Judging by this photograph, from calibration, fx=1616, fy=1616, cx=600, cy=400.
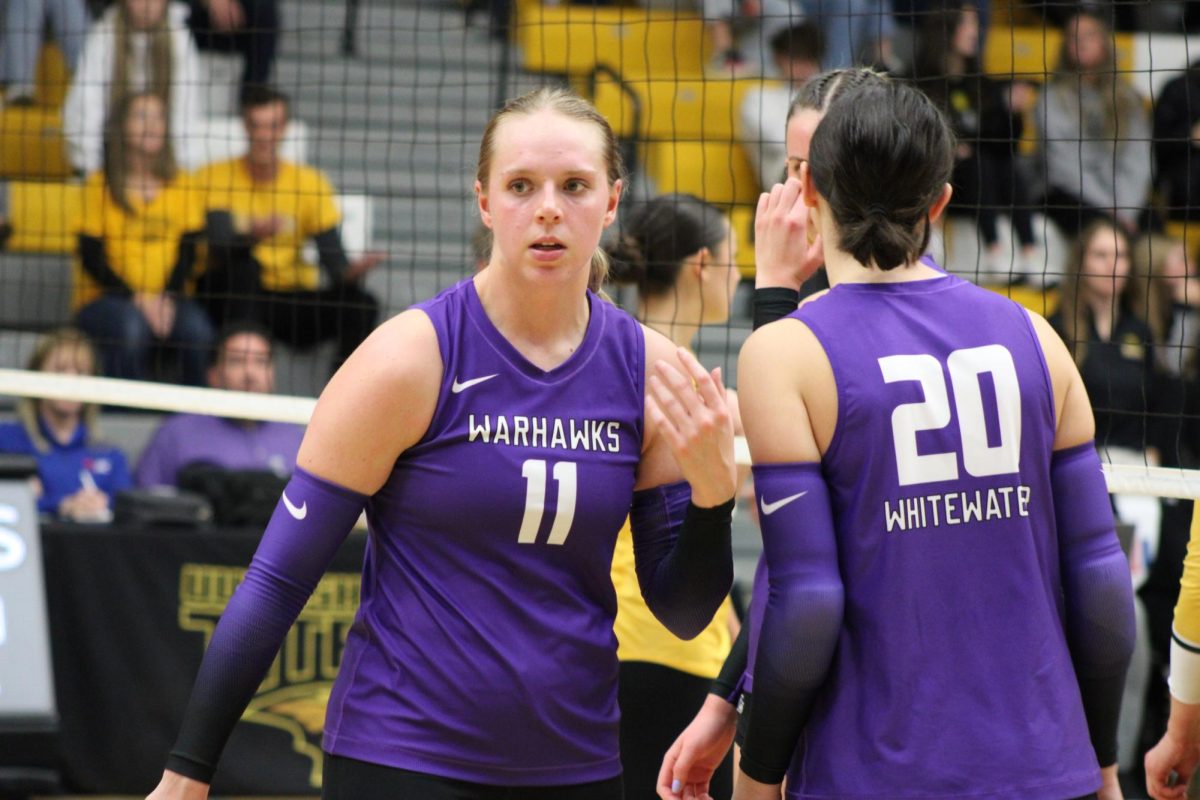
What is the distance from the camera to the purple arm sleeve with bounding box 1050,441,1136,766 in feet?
7.72

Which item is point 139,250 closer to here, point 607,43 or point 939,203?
point 607,43

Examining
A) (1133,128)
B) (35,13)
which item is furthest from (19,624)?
(1133,128)

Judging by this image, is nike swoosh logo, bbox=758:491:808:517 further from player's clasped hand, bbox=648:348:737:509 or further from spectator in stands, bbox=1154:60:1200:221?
spectator in stands, bbox=1154:60:1200:221

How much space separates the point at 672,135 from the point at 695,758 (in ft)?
15.7

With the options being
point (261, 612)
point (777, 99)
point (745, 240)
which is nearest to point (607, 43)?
point (777, 99)

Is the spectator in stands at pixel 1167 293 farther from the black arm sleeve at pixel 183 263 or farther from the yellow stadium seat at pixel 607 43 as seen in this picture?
the black arm sleeve at pixel 183 263

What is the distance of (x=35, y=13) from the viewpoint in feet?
27.2

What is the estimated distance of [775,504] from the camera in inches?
88.9

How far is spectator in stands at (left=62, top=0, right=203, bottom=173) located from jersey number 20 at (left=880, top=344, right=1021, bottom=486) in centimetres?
582

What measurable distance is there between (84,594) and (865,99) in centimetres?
424

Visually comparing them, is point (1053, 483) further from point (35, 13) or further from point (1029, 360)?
point (35, 13)

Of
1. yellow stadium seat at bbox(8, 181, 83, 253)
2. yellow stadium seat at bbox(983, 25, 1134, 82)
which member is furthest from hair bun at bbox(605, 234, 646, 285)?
yellow stadium seat at bbox(983, 25, 1134, 82)

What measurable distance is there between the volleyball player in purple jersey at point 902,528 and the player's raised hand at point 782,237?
248 millimetres

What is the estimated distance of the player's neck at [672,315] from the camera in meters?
3.97
